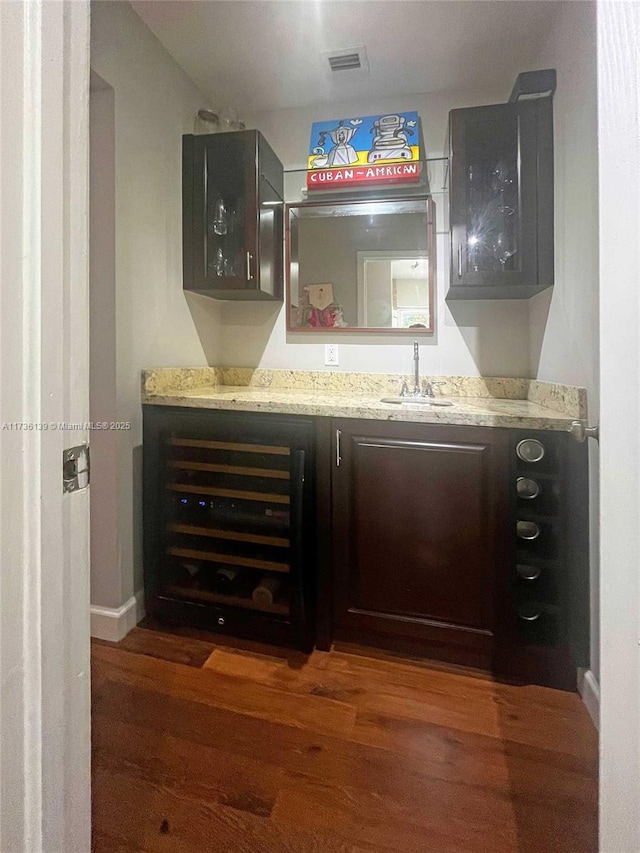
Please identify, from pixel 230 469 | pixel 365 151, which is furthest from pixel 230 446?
pixel 365 151

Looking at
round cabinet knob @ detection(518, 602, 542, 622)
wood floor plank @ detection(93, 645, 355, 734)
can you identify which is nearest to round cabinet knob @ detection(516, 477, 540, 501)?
round cabinet knob @ detection(518, 602, 542, 622)

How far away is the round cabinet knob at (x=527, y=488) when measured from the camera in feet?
4.82

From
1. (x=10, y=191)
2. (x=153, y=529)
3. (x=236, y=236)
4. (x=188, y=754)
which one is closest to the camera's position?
(x=10, y=191)

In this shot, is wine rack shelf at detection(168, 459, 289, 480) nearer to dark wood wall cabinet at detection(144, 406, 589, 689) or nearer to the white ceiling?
dark wood wall cabinet at detection(144, 406, 589, 689)

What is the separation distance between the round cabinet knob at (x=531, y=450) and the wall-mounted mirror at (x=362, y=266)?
89 cm

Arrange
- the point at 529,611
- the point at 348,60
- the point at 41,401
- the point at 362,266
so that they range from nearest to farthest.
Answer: the point at 41,401 < the point at 529,611 < the point at 348,60 < the point at 362,266

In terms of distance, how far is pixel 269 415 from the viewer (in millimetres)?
1684

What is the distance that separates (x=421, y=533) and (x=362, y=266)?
53.3 inches

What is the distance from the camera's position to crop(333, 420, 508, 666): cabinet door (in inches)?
59.9

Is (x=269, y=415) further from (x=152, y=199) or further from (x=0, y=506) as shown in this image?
(x=0, y=506)

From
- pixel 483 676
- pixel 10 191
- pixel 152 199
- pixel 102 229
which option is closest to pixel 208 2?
pixel 152 199

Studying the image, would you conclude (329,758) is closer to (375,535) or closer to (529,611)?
(375,535)

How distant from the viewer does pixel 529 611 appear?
148 cm

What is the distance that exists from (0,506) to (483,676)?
1653mm
